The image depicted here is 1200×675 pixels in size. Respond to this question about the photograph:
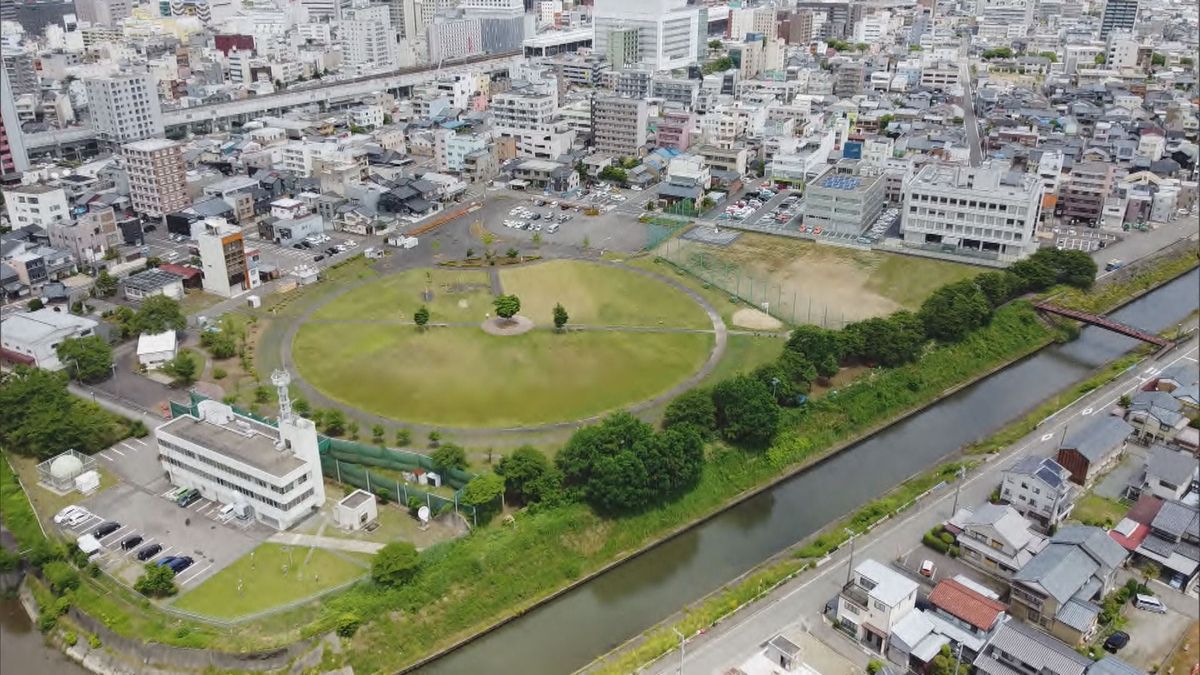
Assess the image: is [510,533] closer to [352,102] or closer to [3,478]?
[3,478]

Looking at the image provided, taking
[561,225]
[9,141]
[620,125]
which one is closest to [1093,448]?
[561,225]

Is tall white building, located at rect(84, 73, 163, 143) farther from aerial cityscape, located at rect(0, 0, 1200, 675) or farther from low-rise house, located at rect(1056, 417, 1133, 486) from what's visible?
low-rise house, located at rect(1056, 417, 1133, 486)

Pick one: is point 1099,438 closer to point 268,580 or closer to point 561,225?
point 268,580

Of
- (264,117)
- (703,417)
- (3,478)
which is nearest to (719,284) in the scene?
(703,417)

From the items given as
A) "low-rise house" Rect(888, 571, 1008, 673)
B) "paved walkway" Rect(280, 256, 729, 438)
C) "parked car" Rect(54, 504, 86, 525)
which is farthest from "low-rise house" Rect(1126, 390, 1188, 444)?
"parked car" Rect(54, 504, 86, 525)

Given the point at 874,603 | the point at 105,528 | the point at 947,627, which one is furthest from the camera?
the point at 105,528

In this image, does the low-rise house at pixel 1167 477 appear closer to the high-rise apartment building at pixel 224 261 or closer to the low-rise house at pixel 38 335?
the high-rise apartment building at pixel 224 261

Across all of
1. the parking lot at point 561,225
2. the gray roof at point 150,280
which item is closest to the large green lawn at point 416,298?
the parking lot at point 561,225
